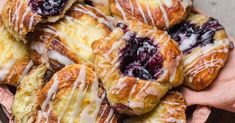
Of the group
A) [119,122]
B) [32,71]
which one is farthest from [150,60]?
[32,71]

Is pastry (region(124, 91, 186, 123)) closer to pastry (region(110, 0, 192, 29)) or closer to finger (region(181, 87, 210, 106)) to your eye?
finger (region(181, 87, 210, 106))

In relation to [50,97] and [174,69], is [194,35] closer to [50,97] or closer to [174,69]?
[174,69]

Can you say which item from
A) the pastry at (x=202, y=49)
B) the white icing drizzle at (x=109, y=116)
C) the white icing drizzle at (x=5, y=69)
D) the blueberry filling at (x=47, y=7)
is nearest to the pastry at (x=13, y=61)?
the white icing drizzle at (x=5, y=69)

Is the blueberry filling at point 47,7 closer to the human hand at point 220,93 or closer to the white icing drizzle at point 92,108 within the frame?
the white icing drizzle at point 92,108

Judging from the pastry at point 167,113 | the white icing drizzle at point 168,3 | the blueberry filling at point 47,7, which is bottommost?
the pastry at point 167,113

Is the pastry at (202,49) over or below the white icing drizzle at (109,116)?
over

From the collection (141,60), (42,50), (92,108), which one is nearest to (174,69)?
(141,60)

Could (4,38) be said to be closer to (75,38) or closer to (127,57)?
(75,38)

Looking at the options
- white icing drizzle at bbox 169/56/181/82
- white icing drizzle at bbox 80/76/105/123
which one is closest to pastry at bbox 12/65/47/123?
white icing drizzle at bbox 80/76/105/123
